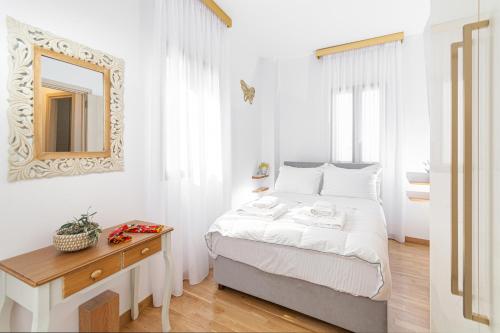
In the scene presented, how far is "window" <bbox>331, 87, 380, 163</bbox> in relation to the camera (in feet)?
10.5

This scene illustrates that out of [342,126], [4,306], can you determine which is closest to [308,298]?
[4,306]

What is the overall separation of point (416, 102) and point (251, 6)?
240 cm

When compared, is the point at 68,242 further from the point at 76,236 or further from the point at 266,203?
the point at 266,203

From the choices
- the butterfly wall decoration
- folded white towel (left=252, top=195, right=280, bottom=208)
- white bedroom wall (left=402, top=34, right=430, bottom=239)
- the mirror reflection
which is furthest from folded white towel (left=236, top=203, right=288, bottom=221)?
white bedroom wall (left=402, top=34, right=430, bottom=239)

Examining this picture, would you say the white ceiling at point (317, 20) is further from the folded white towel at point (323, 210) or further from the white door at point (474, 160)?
the folded white towel at point (323, 210)

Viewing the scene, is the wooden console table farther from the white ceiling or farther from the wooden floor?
the white ceiling

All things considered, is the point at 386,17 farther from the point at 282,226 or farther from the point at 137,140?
the point at 137,140

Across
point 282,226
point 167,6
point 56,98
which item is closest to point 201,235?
point 282,226

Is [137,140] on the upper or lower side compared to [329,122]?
lower

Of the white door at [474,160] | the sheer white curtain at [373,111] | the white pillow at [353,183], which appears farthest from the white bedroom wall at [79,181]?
the sheer white curtain at [373,111]

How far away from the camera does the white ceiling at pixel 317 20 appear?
2326 mm

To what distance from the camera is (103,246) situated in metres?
1.12

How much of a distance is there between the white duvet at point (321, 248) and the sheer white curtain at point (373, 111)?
4.70 feet

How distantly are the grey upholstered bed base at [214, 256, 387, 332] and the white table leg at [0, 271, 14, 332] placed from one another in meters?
1.24
